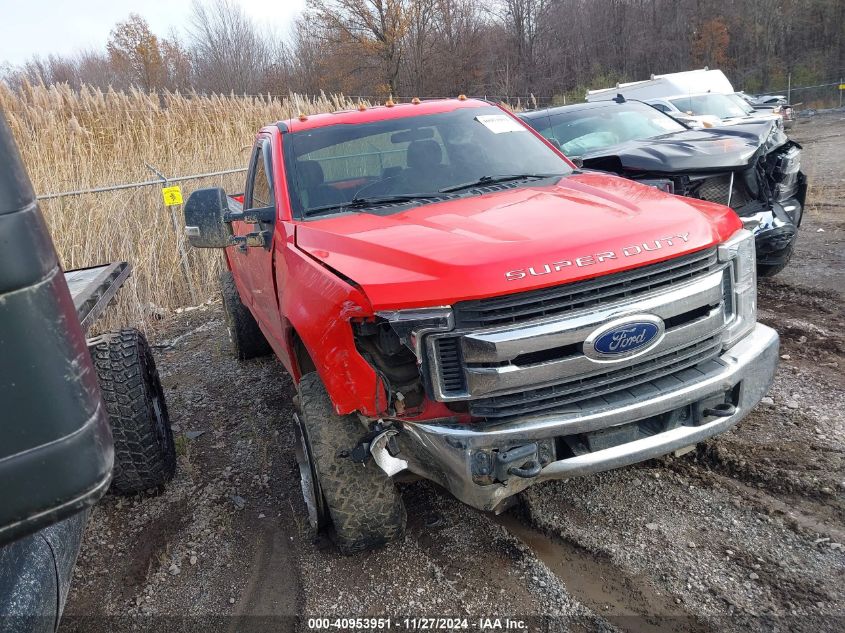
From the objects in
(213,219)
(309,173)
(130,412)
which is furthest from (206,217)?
(130,412)

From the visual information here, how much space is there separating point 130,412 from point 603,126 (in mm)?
5737

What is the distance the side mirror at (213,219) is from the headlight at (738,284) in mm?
2326

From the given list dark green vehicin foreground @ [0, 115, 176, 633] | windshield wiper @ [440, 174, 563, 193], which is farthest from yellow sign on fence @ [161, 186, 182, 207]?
dark green vehicin foreground @ [0, 115, 176, 633]

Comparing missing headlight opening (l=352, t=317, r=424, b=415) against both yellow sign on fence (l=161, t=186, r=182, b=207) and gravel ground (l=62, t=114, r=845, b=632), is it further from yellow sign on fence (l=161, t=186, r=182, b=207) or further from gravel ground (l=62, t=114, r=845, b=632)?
yellow sign on fence (l=161, t=186, r=182, b=207)

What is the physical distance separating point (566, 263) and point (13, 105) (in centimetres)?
901

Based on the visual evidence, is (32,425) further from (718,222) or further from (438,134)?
(438,134)

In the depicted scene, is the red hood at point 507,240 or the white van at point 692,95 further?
the white van at point 692,95

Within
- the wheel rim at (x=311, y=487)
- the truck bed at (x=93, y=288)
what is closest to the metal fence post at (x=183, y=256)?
the truck bed at (x=93, y=288)

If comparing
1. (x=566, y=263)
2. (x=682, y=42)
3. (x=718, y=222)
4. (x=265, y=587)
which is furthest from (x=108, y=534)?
(x=682, y=42)

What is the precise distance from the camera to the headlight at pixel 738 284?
106 inches

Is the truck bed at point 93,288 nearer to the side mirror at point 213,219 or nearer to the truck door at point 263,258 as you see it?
the side mirror at point 213,219

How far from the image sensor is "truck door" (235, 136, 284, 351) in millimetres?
3602

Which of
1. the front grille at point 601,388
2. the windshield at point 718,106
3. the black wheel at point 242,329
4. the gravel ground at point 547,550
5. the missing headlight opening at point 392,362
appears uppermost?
the windshield at point 718,106

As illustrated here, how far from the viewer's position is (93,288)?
3.80 m
